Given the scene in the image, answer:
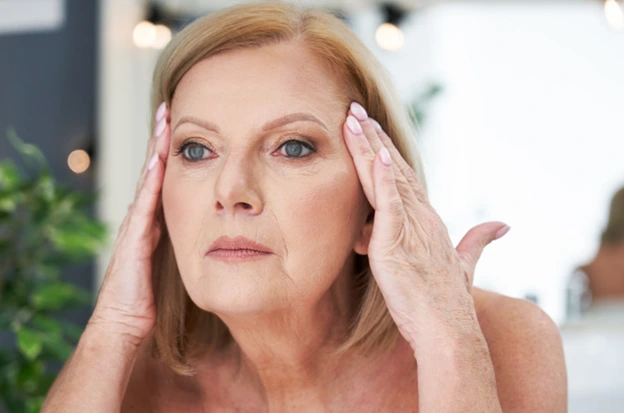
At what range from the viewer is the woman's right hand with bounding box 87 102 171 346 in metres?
1.24

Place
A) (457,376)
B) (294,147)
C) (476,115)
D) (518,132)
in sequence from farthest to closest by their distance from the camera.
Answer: (476,115) → (518,132) → (294,147) → (457,376)

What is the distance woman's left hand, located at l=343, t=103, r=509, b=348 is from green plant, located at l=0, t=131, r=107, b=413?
1522 millimetres

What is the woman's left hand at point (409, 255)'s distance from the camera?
1087 mm

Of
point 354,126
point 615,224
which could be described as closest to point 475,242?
point 354,126

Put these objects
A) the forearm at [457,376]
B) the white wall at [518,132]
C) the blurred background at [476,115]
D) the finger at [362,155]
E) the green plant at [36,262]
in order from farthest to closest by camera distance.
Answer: the white wall at [518,132] < the blurred background at [476,115] < the green plant at [36,262] < the finger at [362,155] < the forearm at [457,376]

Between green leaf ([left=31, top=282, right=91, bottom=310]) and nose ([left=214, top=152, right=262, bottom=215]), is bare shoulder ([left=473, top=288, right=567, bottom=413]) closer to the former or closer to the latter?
nose ([left=214, top=152, right=262, bottom=215])

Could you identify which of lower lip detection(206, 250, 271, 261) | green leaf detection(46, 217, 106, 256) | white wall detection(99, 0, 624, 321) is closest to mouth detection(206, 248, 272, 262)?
lower lip detection(206, 250, 271, 261)

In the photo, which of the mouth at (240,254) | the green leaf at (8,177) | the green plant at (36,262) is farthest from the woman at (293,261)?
the green leaf at (8,177)

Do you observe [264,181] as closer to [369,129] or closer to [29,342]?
[369,129]

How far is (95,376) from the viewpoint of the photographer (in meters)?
1.21

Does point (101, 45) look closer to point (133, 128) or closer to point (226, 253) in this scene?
point (133, 128)

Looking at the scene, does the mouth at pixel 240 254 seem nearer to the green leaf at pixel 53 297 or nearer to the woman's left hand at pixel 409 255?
the woman's left hand at pixel 409 255

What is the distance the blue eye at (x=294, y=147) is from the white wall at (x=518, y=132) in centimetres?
273

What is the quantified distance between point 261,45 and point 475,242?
0.46 meters
